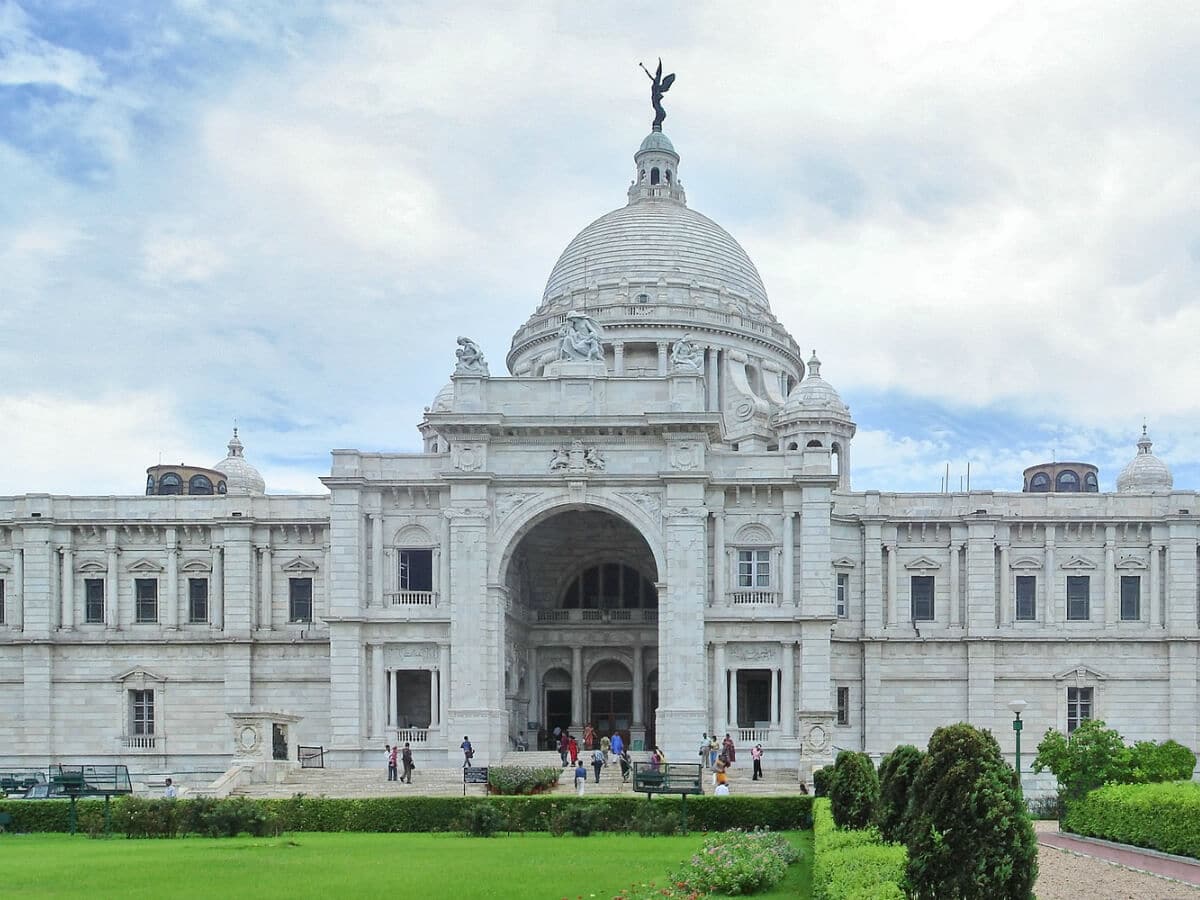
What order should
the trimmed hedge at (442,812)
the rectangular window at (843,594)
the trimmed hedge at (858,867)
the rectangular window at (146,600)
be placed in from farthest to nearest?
1. the rectangular window at (146,600)
2. the rectangular window at (843,594)
3. the trimmed hedge at (442,812)
4. the trimmed hedge at (858,867)

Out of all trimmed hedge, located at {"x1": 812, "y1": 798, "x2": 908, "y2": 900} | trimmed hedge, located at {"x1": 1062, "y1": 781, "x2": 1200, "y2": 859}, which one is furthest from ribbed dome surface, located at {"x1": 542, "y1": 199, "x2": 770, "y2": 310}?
trimmed hedge, located at {"x1": 812, "y1": 798, "x2": 908, "y2": 900}

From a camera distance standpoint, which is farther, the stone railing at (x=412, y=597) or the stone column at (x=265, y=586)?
the stone column at (x=265, y=586)

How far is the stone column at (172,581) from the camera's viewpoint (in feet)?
201

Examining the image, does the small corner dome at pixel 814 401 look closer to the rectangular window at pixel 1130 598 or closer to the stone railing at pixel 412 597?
the rectangular window at pixel 1130 598

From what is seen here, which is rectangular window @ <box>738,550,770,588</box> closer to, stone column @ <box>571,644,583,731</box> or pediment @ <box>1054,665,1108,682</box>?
stone column @ <box>571,644,583,731</box>

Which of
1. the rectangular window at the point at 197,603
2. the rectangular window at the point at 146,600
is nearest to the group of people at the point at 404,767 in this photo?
the rectangular window at the point at 197,603

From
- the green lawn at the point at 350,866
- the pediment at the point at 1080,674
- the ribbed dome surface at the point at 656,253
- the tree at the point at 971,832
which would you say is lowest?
the green lawn at the point at 350,866

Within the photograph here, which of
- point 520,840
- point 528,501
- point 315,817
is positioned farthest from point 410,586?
point 520,840

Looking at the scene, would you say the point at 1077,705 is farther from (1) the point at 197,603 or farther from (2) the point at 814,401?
(1) the point at 197,603

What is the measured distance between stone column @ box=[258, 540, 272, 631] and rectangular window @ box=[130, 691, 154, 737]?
550 cm

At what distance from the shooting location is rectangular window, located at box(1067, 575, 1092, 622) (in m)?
61.6

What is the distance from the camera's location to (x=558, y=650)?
61844 mm

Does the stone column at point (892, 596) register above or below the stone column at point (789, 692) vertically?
above

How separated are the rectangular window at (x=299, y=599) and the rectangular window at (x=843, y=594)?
2243 cm
